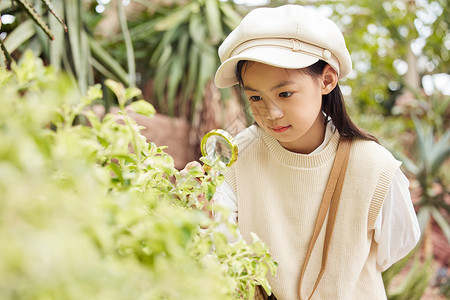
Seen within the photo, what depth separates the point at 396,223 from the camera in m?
1.17

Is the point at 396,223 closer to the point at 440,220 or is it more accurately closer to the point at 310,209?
the point at 310,209

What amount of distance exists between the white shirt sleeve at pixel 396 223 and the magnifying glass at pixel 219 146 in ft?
1.59

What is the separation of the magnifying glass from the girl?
161 millimetres

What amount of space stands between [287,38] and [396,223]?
0.59 metres

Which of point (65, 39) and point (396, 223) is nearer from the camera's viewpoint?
point (396, 223)

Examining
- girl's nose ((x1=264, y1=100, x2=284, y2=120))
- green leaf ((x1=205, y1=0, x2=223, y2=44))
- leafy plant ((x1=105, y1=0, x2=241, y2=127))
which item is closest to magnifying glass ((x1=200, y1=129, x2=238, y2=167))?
girl's nose ((x1=264, y1=100, x2=284, y2=120))

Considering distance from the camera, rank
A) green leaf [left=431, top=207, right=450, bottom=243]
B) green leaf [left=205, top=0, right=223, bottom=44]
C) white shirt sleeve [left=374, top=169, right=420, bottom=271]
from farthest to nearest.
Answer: green leaf [left=431, top=207, right=450, bottom=243] < green leaf [left=205, top=0, right=223, bottom=44] < white shirt sleeve [left=374, top=169, right=420, bottom=271]

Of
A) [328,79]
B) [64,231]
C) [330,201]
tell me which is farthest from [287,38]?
[64,231]

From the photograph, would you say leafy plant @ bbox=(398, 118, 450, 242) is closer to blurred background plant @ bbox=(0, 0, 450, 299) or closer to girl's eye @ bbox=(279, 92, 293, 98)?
blurred background plant @ bbox=(0, 0, 450, 299)

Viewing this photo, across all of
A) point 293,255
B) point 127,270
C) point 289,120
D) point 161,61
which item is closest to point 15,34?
point 161,61

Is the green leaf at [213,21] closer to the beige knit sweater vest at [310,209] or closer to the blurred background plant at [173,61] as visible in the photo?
the blurred background plant at [173,61]

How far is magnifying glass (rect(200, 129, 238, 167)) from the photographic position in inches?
35.7

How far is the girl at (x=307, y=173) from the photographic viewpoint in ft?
3.29

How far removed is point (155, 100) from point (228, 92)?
23.7 inches
